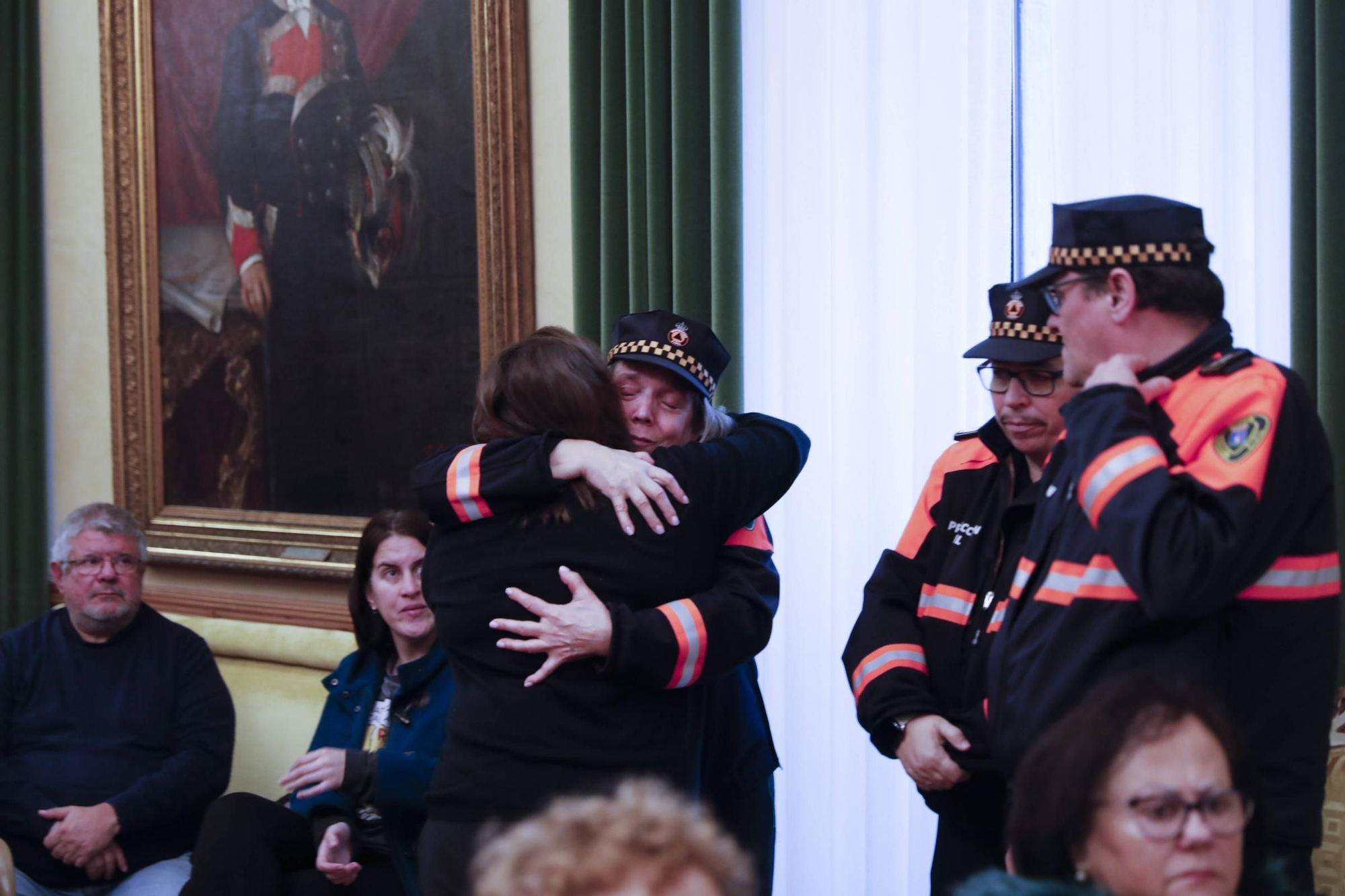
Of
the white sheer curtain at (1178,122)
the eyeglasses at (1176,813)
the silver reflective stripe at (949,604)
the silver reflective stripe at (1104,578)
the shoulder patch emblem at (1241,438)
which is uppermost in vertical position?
the white sheer curtain at (1178,122)

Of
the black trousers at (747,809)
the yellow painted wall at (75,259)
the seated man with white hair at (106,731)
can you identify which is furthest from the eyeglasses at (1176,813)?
the yellow painted wall at (75,259)

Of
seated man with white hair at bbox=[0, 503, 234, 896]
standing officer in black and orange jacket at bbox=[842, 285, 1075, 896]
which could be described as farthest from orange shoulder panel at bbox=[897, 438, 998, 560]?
seated man with white hair at bbox=[0, 503, 234, 896]

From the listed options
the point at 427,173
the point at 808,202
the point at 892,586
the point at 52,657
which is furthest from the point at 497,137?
the point at 892,586

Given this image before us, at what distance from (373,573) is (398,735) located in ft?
1.65

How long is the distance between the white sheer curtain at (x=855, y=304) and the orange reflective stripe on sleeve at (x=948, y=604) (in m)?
1.19

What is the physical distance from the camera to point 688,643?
2.07m

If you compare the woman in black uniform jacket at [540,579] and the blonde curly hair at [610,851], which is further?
the woman in black uniform jacket at [540,579]

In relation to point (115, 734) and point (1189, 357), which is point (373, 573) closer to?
point (115, 734)

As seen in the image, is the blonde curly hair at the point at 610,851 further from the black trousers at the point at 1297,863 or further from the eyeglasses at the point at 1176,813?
the black trousers at the point at 1297,863

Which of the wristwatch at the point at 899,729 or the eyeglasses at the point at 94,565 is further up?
the eyeglasses at the point at 94,565

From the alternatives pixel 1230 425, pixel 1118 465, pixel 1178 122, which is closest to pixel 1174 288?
pixel 1230 425

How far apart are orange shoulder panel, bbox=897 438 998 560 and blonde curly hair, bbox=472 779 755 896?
1.55m

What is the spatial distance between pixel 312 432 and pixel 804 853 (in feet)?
8.24

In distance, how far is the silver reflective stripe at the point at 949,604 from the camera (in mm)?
2361
